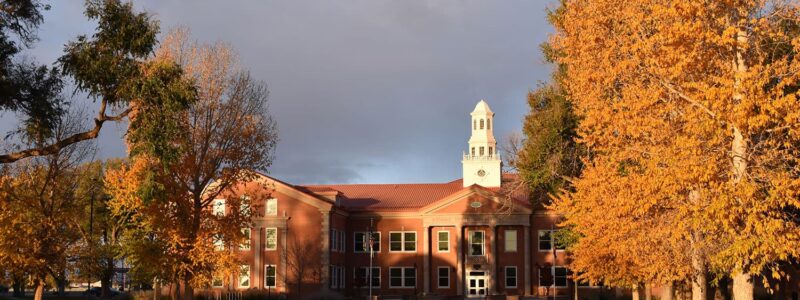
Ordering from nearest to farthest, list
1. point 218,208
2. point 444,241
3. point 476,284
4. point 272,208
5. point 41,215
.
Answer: point 41,215 < point 218,208 < point 272,208 < point 476,284 < point 444,241

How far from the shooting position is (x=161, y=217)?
39.9 metres

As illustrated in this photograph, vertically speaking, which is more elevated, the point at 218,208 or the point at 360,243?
the point at 218,208

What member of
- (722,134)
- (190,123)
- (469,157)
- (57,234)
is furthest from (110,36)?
(469,157)

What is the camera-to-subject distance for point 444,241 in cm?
7431

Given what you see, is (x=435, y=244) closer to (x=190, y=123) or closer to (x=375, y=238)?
(x=375, y=238)

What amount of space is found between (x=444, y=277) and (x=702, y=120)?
53.6m

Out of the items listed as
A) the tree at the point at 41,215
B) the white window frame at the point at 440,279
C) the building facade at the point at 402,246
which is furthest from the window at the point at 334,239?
the tree at the point at 41,215

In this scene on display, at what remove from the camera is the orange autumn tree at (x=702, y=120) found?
20.8m

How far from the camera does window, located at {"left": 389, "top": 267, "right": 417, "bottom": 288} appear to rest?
7481 cm

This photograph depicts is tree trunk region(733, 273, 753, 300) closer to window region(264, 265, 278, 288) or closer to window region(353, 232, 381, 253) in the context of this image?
window region(264, 265, 278, 288)

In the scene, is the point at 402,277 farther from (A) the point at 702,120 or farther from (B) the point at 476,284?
(A) the point at 702,120

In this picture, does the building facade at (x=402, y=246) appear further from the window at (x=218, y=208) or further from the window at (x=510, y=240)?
the window at (x=218, y=208)

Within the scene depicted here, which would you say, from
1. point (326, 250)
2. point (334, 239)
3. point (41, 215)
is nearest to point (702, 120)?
point (41, 215)

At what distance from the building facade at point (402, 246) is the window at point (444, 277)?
3.2 inches
